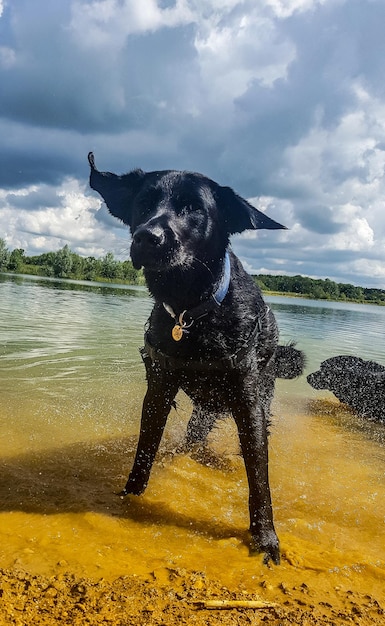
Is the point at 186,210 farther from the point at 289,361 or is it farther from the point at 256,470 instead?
the point at 289,361

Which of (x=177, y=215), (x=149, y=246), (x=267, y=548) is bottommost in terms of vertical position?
(x=267, y=548)

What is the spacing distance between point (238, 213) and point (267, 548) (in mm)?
2561

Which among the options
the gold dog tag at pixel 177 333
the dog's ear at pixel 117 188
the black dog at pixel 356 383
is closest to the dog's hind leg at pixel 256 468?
the gold dog tag at pixel 177 333

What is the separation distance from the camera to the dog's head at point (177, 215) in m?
3.10

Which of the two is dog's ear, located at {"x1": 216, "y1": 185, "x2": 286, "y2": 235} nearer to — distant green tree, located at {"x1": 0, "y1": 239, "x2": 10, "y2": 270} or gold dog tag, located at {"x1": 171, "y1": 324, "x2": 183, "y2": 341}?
gold dog tag, located at {"x1": 171, "y1": 324, "x2": 183, "y2": 341}

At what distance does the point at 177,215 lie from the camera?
133 inches

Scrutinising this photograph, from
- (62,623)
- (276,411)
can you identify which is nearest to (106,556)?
(62,623)

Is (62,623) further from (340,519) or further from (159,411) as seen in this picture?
(340,519)

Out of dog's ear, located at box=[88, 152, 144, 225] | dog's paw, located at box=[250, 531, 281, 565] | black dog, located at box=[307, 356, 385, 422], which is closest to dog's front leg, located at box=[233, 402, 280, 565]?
dog's paw, located at box=[250, 531, 281, 565]

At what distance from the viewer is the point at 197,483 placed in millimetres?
4430

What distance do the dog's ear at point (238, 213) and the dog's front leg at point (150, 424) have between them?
144 cm

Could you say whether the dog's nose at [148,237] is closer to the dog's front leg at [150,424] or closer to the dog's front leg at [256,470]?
the dog's front leg at [150,424]

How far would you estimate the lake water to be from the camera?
2.94m

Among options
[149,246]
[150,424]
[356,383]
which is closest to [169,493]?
[150,424]
